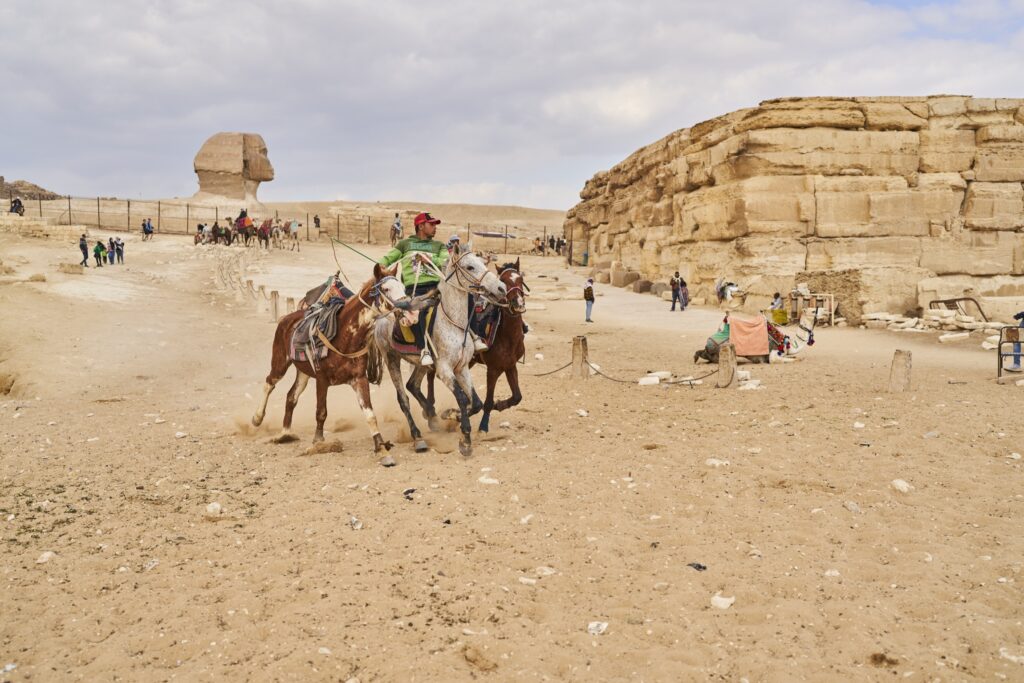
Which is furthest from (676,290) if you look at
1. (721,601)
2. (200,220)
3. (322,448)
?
(200,220)

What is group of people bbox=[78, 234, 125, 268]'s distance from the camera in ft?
83.2

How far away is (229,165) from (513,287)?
169 ft

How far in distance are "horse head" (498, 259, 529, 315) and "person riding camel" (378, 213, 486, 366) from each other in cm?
55

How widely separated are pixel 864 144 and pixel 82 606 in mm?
22162

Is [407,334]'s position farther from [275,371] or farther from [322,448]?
[275,371]

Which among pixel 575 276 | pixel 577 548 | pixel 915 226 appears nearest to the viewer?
pixel 577 548

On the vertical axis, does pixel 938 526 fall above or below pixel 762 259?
below

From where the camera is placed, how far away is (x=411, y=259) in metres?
7.72

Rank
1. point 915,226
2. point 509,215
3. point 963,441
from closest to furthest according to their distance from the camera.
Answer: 1. point 963,441
2. point 915,226
3. point 509,215

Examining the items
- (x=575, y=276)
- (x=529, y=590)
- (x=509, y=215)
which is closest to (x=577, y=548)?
(x=529, y=590)

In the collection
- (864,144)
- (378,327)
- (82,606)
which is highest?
(864,144)

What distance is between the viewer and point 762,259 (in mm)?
21062

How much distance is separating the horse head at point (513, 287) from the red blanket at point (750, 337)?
6539 millimetres

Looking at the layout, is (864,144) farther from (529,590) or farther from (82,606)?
(82,606)
